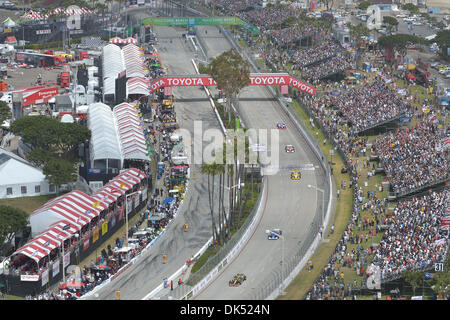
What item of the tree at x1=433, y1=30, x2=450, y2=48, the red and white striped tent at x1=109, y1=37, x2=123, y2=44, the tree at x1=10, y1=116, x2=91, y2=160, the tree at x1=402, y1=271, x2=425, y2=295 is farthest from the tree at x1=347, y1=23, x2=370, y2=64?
the tree at x1=402, y1=271, x2=425, y2=295

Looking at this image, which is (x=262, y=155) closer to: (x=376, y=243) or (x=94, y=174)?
(x=94, y=174)

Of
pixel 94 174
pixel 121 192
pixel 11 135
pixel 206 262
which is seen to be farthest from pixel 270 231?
pixel 11 135

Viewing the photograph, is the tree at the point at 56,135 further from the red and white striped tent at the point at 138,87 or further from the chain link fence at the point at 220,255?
the chain link fence at the point at 220,255

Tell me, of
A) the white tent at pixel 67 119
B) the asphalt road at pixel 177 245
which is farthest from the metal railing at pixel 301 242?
the white tent at pixel 67 119

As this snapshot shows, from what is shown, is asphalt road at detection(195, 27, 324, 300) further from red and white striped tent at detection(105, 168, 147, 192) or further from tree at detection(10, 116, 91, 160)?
tree at detection(10, 116, 91, 160)

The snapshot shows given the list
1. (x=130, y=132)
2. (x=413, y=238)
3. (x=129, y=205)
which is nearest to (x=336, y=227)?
(x=413, y=238)
